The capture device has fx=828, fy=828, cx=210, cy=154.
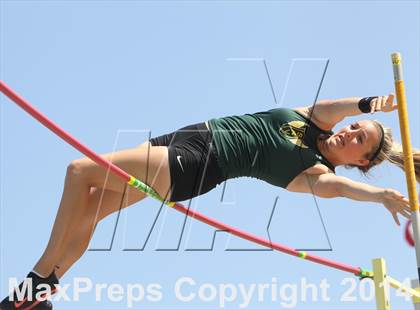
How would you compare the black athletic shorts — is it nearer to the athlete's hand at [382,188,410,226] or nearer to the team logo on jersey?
the team logo on jersey

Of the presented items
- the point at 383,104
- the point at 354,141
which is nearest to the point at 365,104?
the point at 383,104

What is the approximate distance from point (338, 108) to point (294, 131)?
0.38 metres

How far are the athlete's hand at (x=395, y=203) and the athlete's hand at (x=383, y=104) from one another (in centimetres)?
77

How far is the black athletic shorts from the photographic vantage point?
6.14 m

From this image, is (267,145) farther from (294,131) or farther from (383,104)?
(383,104)

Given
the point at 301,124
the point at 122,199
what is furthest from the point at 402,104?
the point at 122,199

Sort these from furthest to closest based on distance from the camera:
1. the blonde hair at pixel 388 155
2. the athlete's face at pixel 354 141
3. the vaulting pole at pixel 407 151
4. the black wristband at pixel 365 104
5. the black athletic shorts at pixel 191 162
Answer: the blonde hair at pixel 388 155 < the athlete's face at pixel 354 141 < the black wristband at pixel 365 104 < the black athletic shorts at pixel 191 162 < the vaulting pole at pixel 407 151

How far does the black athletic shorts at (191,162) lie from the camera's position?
614 centimetres

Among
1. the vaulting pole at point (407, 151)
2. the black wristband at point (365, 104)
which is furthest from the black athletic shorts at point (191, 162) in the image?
the vaulting pole at point (407, 151)

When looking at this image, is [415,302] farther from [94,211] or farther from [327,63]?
[94,211]

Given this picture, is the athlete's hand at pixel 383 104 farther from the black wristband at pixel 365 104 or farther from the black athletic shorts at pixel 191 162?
the black athletic shorts at pixel 191 162

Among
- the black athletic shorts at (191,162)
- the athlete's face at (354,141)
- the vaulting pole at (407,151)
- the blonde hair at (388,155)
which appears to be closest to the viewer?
the vaulting pole at (407,151)

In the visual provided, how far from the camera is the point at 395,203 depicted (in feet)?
18.9

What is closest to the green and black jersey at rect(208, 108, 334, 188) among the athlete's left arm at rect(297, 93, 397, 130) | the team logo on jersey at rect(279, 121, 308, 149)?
the team logo on jersey at rect(279, 121, 308, 149)
